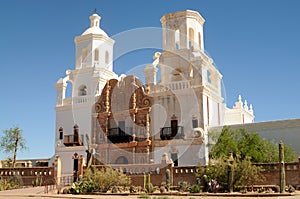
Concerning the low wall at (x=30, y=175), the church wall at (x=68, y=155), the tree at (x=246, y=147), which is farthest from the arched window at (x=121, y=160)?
the tree at (x=246, y=147)

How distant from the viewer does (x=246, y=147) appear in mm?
26453

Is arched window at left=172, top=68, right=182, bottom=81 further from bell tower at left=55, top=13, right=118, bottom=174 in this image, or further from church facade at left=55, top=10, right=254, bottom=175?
bell tower at left=55, top=13, right=118, bottom=174

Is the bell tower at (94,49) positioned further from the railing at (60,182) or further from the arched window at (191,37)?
the railing at (60,182)

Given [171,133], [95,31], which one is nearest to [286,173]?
[171,133]

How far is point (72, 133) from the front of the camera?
3534 cm

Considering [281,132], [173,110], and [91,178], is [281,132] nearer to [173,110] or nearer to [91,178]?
[173,110]

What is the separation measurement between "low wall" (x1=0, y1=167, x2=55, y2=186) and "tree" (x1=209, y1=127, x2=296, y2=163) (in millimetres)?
12208

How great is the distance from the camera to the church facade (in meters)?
30.2

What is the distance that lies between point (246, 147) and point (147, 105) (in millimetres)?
9728

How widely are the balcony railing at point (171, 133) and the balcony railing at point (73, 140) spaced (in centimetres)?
811

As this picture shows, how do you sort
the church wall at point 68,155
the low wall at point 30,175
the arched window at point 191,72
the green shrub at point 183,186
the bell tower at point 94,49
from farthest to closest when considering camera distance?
the bell tower at point 94,49 < the church wall at point 68,155 < the arched window at point 191,72 < the low wall at point 30,175 < the green shrub at point 183,186

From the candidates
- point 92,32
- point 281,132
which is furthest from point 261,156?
point 92,32

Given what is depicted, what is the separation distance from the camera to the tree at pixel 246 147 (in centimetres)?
2555

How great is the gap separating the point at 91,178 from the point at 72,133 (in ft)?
40.7
